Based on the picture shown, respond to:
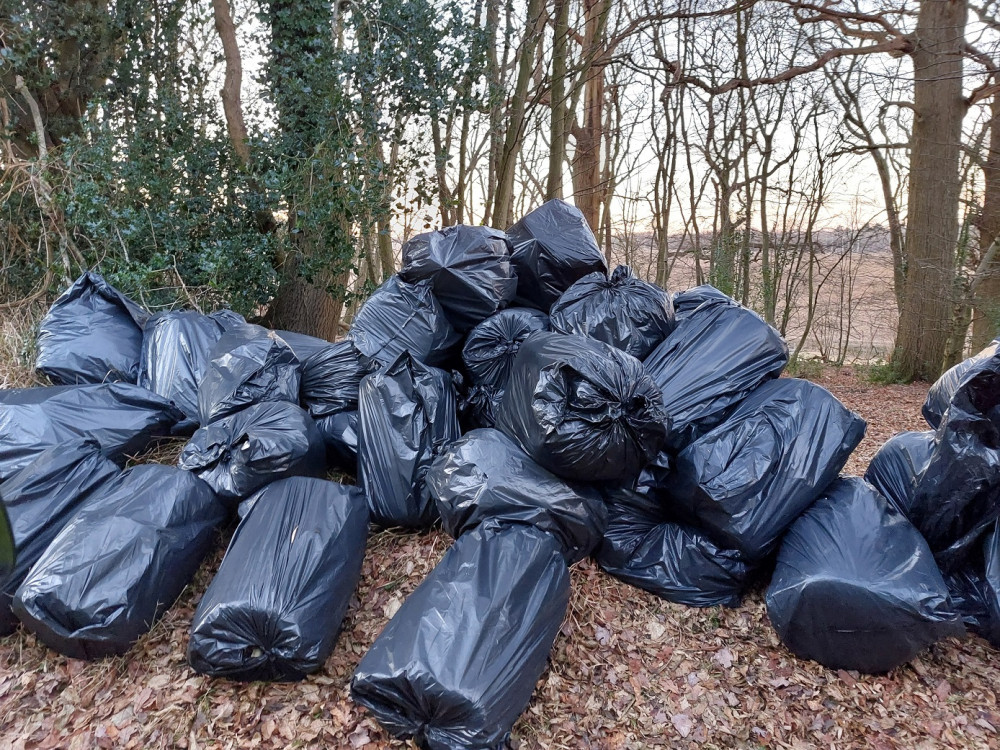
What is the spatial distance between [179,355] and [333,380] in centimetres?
81

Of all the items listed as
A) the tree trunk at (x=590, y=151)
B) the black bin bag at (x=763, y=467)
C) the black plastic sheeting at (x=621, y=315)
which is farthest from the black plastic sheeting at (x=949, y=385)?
the tree trunk at (x=590, y=151)

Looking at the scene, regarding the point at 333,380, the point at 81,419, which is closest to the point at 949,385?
the point at 333,380

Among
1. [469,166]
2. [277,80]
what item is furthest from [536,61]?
[277,80]

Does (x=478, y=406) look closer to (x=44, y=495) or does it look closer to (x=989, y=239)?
(x=44, y=495)

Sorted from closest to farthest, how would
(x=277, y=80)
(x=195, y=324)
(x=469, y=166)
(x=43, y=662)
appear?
(x=43, y=662) → (x=195, y=324) → (x=277, y=80) → (x=469, y=166)

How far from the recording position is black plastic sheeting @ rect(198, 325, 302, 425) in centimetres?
295

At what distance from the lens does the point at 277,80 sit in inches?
186

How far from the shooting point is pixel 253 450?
8.50ft

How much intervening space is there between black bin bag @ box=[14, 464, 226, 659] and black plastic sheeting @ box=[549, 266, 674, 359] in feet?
5.53

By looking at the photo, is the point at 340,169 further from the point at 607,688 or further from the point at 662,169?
the point at 662,169

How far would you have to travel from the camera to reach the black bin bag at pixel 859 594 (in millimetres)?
2182

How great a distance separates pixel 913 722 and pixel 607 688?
3.10ft

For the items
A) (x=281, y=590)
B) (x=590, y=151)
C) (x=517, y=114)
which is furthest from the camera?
(x=590, y=151)

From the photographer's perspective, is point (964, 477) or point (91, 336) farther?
point (91, 336)
